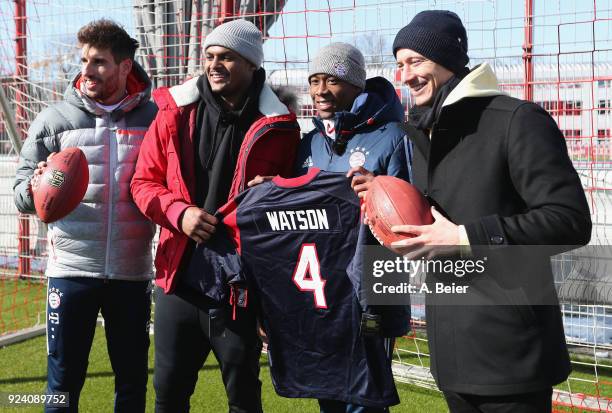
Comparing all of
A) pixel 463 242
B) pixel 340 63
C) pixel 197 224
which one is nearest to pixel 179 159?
pixel 197 224

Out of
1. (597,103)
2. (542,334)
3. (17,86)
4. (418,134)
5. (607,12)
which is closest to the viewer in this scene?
(542,334)

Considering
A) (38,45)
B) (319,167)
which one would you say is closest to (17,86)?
(38,45)

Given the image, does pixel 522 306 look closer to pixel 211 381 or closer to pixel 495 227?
pixel 495 227

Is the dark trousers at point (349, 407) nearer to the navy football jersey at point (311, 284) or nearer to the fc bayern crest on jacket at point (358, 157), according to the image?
the navy football jersey at point (311, 284)

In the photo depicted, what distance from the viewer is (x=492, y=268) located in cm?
187

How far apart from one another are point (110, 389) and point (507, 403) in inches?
126

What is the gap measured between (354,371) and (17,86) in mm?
5124

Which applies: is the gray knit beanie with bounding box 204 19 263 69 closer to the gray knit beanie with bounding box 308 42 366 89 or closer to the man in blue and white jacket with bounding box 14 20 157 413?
the gray knit beanie with bounding box 308 42 366 89

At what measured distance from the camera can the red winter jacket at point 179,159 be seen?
2.67 meters

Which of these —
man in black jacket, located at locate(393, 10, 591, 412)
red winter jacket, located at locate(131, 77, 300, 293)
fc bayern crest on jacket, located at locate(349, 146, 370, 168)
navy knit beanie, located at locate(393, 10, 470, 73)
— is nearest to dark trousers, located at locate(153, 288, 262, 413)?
red winter jacket, located at locate(131, 77, 300, 293)

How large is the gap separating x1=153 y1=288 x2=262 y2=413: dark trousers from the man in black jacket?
0.94 m

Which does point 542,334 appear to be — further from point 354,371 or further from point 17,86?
point 17,86

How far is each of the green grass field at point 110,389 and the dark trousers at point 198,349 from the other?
53.4 inches

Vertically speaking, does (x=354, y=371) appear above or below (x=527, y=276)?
below
